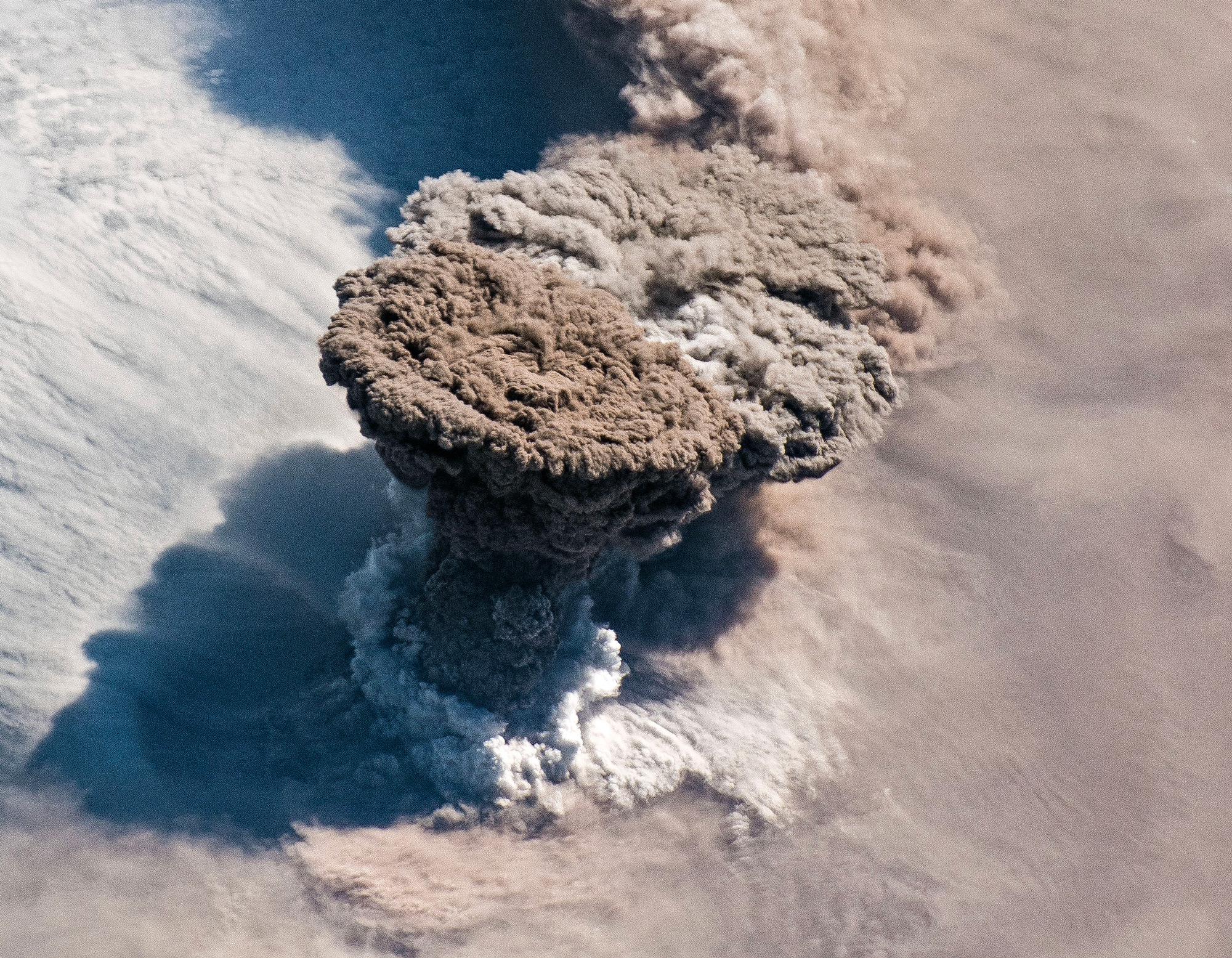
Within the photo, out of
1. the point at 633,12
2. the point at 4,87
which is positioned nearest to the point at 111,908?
the point at 4,87

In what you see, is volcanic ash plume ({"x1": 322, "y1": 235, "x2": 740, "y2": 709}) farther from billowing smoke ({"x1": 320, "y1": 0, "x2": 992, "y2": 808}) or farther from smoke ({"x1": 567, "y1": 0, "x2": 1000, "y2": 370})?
smoke ({"x1": 567, "y1": 0, "x2": 1000, "y2": 370})

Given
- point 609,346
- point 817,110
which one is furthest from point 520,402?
point 817,110

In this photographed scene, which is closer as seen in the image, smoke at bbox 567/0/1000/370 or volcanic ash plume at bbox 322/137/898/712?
volcanic ash plume at bbox 322/137/898/712

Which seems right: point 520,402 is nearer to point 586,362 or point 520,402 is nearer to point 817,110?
point 586,362

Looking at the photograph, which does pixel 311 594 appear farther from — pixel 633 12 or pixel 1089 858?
pixel 1089 858

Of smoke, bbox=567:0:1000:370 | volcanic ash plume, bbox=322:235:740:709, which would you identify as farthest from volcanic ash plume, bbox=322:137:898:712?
smoke, bbox=567:0:1000:370
